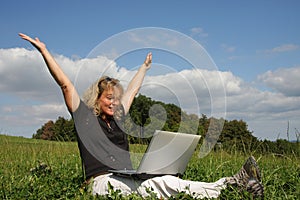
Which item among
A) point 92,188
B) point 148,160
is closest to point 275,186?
point 148,160

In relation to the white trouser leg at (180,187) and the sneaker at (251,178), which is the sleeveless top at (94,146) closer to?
the white trouser leg at (180,187)

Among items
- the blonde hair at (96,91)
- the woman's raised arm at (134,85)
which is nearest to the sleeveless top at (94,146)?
the blonde hair at (96,91)

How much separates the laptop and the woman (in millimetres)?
107

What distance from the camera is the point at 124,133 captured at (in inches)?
200

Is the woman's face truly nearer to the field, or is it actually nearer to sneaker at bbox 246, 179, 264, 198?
the field

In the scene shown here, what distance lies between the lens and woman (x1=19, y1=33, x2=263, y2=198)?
4125 millimetres

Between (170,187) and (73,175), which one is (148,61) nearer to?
(170,187)

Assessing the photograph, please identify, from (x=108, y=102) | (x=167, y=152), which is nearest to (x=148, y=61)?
(x=108, y=102)

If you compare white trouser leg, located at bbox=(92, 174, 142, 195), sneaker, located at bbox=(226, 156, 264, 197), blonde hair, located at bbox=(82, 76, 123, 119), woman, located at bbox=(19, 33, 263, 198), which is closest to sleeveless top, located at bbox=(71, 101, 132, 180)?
woman, located at bbox=(19, 33, 263, 198)

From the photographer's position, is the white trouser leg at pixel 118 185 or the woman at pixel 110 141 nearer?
the woman at pixel 110 141

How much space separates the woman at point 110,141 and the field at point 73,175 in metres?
0.15

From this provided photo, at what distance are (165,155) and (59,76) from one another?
1516 mm

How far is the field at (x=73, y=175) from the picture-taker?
174 inches

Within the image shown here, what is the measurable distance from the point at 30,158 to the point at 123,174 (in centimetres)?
407
